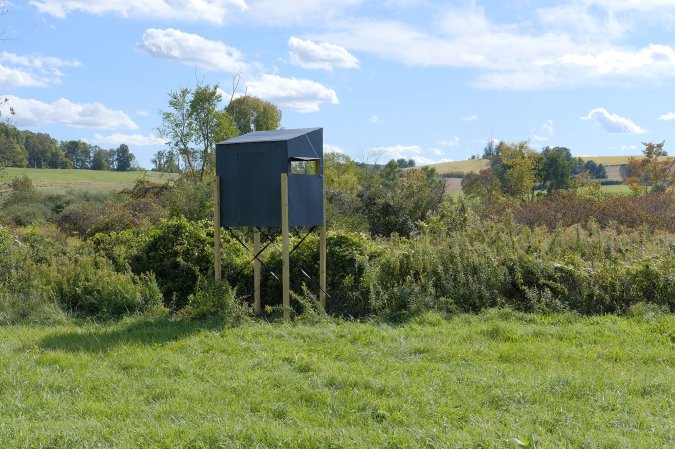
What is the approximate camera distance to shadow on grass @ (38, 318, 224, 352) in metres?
7.10

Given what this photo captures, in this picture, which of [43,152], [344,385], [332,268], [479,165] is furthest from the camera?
[479,165]

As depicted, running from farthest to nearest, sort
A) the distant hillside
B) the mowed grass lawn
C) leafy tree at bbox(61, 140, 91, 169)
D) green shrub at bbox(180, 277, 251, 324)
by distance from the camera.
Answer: the distant hillside < leafy tree at bbox(61, 140, 91, 169) < green shrub at bbox(180, 277, 251, 324) < the mowed grass lawn

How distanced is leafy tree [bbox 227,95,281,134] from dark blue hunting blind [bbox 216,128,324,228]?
31315mm

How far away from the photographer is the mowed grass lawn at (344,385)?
14.6ft

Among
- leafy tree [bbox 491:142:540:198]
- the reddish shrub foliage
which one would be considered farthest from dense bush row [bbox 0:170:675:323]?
leafy tree [bbox 491:142:540:198]

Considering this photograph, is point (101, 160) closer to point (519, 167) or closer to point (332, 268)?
point (519, 167)

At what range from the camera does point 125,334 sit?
7633 mm

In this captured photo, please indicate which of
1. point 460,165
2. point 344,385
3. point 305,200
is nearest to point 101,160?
point 460,165

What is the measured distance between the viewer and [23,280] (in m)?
9.97

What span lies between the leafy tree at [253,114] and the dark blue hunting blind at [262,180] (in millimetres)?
31315

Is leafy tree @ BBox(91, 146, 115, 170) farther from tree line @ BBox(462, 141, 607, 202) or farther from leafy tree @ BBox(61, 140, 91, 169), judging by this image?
tree line @ BBox(462, 141, 607, 202)

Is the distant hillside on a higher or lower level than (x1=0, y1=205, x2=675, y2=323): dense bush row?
higher

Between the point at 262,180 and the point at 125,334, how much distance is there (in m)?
2.61

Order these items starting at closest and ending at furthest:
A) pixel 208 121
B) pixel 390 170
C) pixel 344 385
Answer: pixel 344 385
pixel 208 121
pixel 390 170
